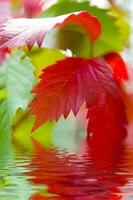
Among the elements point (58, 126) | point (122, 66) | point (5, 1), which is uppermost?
point (5, 1)

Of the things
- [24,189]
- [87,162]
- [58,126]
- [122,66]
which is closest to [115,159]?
[87,162]

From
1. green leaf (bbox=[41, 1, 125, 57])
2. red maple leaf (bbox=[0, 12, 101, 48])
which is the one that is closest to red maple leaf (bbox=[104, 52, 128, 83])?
green leaf (bbox=[41, 1, 125, 57])

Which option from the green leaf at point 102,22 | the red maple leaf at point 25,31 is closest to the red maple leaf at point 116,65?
the green leaf at point 102,22

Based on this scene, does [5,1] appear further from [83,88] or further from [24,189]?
[24,189]

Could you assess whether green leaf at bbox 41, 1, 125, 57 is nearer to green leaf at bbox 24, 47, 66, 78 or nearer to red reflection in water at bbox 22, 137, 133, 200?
green leaf at bbox 24, 47, 66, 78

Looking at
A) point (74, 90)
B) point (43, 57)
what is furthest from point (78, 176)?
point (43, 57)

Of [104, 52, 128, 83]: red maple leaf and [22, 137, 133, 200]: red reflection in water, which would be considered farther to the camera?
[104, 52, 128, 83]: red maple leaf
